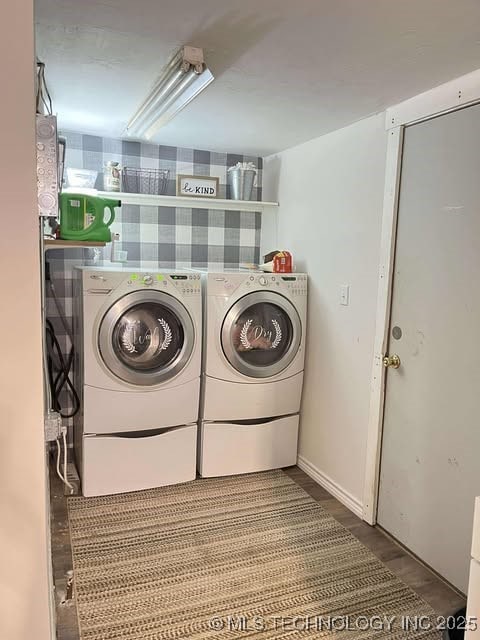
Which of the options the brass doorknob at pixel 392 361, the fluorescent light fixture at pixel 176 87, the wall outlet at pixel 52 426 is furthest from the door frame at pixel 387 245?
the wall outlet at pixel 52 426

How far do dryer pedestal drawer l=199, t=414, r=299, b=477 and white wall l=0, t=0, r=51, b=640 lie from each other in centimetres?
183

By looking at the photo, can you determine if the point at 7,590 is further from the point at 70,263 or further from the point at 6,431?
the point at 70,263

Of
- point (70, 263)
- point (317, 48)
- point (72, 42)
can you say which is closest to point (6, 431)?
point (72, 42)

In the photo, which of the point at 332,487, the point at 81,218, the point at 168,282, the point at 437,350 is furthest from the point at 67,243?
the point at 332,487

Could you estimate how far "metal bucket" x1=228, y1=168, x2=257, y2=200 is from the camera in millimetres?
3600

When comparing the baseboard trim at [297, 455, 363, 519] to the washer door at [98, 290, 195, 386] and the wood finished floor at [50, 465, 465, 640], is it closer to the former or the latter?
the wood finished floor at [50, 465, 465, 640]

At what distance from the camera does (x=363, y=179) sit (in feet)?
8.98

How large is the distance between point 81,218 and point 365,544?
7.26ft

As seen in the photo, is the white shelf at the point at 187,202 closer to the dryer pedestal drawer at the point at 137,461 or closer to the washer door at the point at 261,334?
the washer door at the point at 261,334

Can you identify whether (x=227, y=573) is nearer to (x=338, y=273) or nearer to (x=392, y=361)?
(x=392, y=361)

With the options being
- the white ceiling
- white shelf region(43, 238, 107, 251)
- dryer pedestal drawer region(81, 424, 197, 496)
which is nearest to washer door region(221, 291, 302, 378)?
dryer pedestal drawer region(81, 424, 197, 496)

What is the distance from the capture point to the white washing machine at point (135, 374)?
2822mm

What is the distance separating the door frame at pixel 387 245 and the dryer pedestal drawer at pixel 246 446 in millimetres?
733

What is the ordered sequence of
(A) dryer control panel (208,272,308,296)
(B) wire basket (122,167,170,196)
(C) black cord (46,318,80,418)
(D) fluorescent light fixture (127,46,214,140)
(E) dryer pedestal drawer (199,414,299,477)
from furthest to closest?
(B) wire basket (122,167,170,196) < (C) black cord (46,318,80,418) < (E) dryer pedestal drawer (199,414,299,477) < (A) dryer control panel (208,272,308,296) < (D) fluorescent light fixture (127,46,214,140)
